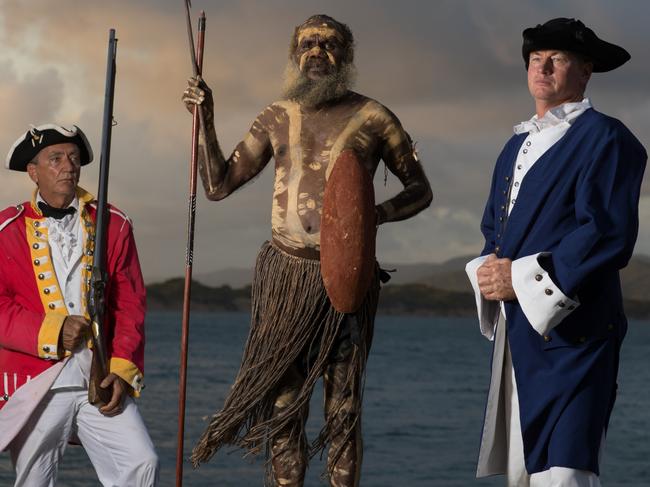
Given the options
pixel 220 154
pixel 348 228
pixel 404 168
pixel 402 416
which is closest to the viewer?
pixel 348 228

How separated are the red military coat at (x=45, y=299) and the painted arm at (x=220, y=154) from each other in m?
0.68

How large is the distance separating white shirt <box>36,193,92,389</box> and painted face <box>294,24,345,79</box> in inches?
51.7

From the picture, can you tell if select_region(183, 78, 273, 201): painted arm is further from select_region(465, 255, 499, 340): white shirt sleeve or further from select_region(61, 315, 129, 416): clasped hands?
select_region(465, 255, 499, 340): white shirt sleeve

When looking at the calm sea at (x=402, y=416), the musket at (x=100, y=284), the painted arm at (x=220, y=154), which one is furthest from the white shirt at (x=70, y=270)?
the calm sea at (x=402, y=416)

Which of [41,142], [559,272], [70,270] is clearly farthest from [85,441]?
[559,272]

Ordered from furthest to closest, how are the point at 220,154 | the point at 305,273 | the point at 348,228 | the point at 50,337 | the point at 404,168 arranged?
the point at 220,154 < the point at 404,168 < the point at 305,273 < the point at 348,228 < the point at 50,337

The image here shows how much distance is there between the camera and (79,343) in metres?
5.58

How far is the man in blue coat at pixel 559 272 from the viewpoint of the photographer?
16.1 feet

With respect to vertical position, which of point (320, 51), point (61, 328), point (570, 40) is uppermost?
point (320, 51)

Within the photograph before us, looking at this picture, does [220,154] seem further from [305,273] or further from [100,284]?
[100,284]

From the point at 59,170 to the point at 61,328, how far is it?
71cm

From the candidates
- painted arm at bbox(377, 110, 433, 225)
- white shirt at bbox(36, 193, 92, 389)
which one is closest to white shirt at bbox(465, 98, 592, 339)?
painted arm at bbox(377, 110, 433, 225)

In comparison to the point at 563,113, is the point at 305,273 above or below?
below

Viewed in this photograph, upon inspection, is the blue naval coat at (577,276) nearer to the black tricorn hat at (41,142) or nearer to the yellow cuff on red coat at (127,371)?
the yellow cuff on red coat at (127,371)
